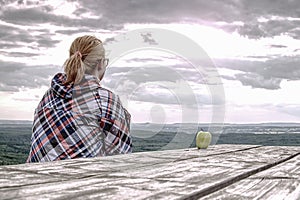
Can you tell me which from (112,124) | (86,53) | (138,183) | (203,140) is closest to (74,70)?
(86,53)

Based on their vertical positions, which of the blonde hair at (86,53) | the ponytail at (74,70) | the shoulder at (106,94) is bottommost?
the shoulder at (106,94)

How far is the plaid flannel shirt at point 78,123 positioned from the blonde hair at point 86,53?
0.28 ft

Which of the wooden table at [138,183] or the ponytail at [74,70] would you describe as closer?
the wooden table at [138,183]

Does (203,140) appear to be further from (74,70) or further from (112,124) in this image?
(74,70)

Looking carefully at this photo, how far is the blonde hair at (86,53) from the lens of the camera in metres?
2.89

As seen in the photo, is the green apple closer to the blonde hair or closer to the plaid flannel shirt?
the plaid flannel shirt

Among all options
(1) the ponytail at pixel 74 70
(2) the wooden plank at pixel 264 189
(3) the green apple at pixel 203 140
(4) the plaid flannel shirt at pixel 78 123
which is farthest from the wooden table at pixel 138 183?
(3) the green apple at pixel 203 140

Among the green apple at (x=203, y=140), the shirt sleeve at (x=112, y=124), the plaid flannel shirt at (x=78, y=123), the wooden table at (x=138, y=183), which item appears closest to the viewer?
the wooden table at (x=138, y=183)

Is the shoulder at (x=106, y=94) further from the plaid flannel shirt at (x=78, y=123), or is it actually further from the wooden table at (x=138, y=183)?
the wooden table at (x=138, y=183)

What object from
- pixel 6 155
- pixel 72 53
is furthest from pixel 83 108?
pixel 6 155

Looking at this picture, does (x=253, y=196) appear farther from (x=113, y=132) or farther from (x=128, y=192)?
(x=113, y=132)

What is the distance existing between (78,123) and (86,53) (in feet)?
1.67

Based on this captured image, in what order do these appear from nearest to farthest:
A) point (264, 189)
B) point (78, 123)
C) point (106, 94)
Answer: point (264, 189) → point (78, 123) → point (106, 94)

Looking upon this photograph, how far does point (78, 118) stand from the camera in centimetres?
282
